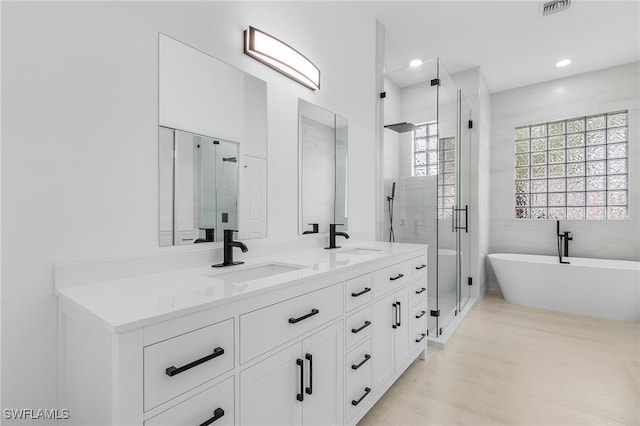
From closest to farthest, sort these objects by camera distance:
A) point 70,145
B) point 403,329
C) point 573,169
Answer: point 70,145 < point 403,329 < point 573,169

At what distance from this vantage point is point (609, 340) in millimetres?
2781

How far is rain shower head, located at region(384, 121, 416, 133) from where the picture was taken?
2.81 meters

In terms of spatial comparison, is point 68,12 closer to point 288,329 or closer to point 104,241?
point 104,241

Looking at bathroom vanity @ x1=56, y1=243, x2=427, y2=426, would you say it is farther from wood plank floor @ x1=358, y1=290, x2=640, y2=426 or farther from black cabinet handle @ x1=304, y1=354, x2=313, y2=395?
wood plank floor @ x1=358, y1=290, x2=640, y2=426

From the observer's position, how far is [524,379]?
2131 mm

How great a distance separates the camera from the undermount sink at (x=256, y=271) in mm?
1408

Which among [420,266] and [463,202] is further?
[463,202]

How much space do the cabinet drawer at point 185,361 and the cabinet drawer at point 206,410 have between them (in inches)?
1.4

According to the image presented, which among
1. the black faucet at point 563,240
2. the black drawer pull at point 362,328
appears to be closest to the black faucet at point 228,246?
the black drawer pull at point 362,328

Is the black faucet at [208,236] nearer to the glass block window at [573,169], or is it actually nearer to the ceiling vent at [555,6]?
the ceiling vent at [555,6]

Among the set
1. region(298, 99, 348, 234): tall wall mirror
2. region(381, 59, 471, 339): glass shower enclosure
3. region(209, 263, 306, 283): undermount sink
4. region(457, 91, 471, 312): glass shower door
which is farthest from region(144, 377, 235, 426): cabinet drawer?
region(457, 91, 471, 312): glass shower door

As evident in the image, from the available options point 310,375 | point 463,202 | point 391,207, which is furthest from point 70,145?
point 463,202

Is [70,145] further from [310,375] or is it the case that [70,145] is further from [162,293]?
[310,375]

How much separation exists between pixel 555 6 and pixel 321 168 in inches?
98.6
